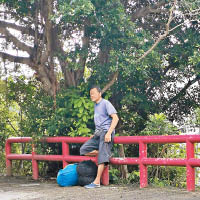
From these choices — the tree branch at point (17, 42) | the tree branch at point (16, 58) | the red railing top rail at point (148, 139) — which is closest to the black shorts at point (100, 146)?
the red railing top rail at point (148, 139)

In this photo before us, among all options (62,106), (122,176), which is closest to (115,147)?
(122,176)

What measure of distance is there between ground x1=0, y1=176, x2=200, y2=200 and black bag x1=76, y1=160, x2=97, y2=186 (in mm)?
152

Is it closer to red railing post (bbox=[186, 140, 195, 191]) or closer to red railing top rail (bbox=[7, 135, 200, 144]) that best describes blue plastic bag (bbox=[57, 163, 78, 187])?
red railing top rail (bbox=[7, 135, 200, 144])

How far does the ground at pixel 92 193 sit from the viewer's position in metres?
7.27

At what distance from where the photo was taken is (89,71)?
1215 centimetres

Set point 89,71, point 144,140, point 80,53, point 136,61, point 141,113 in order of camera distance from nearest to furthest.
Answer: point 144,140 → point 136,61 → point 80,53 → point 89,71 → point 141,113

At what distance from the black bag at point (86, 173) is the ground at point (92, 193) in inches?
6.0

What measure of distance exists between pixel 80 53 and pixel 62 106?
1.28 metres

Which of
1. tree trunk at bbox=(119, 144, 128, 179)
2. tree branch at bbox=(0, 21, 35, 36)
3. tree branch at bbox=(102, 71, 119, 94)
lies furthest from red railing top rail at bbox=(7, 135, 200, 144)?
tree branch at bbox=(0, 21, 35, 36)

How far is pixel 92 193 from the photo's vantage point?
306 inches

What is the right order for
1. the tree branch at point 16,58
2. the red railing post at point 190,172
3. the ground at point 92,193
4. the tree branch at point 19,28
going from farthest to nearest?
the tree branch at point 19,28 < the tree branch at point 16,58 < the red railing post at point 190,172 < the ground at point 92,193

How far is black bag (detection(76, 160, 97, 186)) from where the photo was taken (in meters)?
8.56

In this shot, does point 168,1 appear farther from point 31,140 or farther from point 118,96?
point 31,140

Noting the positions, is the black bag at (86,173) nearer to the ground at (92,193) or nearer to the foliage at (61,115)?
the ground at (92,193)
